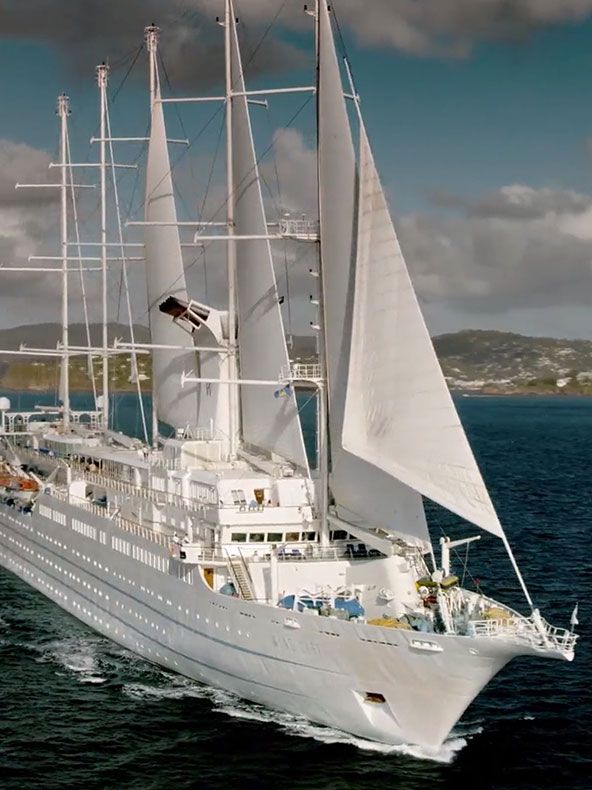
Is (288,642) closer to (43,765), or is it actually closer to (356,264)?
(43,765)

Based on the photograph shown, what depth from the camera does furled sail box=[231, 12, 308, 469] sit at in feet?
119

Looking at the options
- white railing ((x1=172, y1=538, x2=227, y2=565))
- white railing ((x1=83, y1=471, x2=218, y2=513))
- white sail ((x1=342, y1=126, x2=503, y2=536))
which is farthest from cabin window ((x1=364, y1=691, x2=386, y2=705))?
white railing ((x1=83, y1=471, x2=218, y2=513))

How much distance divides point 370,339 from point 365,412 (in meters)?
2.08

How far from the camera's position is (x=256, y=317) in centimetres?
3759

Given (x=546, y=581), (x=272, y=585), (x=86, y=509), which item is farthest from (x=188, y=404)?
(x=546, y=581)

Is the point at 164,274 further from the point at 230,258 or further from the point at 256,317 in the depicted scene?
the point at 256,317

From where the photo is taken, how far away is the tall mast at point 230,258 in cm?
3950

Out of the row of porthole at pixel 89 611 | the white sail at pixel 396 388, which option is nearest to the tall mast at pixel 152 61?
the row of porthole at pixel 89 611

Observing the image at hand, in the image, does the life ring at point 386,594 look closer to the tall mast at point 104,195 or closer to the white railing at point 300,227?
the white railing at point 300,227

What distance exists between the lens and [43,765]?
1150 inches

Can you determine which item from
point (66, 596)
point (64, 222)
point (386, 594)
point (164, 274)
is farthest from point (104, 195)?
point (386, 594)

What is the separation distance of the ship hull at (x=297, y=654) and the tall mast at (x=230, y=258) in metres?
6.02

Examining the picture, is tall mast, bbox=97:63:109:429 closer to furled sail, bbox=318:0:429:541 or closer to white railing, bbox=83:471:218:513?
white railing, bbox=83:471:218:513

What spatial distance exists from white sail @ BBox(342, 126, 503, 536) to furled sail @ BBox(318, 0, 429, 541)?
136 centimetres
